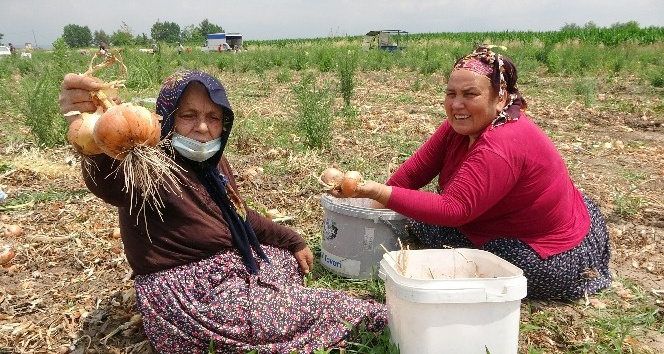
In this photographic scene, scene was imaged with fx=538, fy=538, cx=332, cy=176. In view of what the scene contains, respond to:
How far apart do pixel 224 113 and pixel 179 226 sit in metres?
0.45

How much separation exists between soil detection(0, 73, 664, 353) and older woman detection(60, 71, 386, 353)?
0.38 m

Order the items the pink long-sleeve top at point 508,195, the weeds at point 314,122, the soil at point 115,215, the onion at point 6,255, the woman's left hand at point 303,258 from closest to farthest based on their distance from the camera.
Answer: the pink long-sleeve top at point 508,195
the soil at point 115,215
the woman's left hand at point 303,258
the onion at point 6,255
the weeds at point 314,122

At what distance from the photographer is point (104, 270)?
2773mm

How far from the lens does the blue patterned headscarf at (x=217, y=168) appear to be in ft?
6.26

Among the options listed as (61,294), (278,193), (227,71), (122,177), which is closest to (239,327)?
(122,177)

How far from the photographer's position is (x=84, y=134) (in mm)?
1605

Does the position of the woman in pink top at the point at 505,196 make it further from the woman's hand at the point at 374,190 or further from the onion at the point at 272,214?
the onion at the point at 272,214

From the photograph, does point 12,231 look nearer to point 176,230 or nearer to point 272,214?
point 272,214

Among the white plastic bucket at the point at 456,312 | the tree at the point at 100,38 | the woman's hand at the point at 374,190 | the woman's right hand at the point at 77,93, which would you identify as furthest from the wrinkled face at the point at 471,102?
the tree at the point at 100,38

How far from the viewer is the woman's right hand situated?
5.47 feet

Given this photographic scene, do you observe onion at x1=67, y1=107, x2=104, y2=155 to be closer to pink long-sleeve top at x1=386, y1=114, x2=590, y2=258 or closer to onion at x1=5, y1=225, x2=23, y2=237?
pink long-sleeve top at x1=386, y1=114, x2=590, y2=258

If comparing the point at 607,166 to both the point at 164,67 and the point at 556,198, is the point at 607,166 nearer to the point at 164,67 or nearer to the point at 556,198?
the point at 556,198

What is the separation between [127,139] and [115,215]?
1992mm

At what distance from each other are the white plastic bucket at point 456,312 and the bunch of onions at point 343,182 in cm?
39
